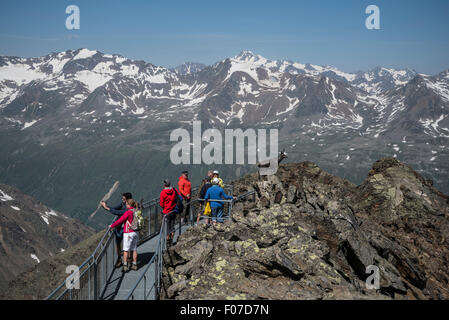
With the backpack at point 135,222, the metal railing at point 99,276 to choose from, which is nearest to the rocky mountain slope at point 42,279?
the metal railing at point 99,276

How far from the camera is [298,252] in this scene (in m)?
12.5

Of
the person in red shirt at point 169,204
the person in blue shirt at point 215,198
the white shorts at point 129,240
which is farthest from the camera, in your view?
the person in blue shirt at point 215,198

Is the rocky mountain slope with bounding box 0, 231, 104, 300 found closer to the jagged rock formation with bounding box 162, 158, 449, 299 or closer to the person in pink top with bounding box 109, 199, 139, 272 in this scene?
the person in pink top with bounding box 109, 199, 139, 272

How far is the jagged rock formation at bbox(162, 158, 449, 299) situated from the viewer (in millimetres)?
10945

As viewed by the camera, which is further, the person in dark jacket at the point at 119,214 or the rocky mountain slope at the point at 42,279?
the rocky mountain slope at the point at 42,279

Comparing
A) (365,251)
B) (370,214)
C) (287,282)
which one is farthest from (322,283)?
(370,214)

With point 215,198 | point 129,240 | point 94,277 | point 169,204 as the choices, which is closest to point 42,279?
point 169,204

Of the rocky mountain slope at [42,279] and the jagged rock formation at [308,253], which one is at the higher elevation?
the jagged rock formation at [308,253]

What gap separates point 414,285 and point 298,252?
5902mm

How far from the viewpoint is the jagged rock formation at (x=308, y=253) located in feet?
35.9

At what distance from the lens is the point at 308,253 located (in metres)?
12.5

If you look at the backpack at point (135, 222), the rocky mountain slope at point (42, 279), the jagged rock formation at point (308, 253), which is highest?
the backpack at point (135, 222)

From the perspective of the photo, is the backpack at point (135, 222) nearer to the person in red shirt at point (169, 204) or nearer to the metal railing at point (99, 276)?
the metal railing at point (99, 276)

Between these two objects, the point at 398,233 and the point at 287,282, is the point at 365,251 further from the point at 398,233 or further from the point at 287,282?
the point at 398,233
